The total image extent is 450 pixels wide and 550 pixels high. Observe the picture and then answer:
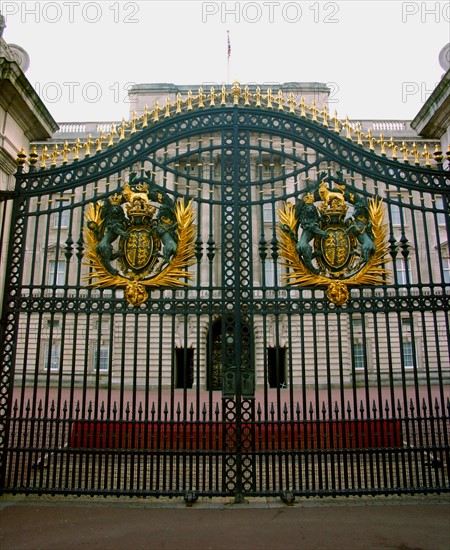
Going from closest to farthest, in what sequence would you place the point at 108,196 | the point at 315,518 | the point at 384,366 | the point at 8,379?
the point at 315,518, the point at 8,379, the point at 108,196, the point at 384,366

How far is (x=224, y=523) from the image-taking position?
531cm

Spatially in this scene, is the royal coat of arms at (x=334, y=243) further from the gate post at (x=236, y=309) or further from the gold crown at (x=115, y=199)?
the gold crown at (x=115, y=199)

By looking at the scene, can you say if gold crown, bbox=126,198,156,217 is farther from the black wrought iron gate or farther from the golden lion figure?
the golden lion figure

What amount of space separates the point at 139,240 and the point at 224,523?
3895 mm

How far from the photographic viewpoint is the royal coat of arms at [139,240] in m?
6.64

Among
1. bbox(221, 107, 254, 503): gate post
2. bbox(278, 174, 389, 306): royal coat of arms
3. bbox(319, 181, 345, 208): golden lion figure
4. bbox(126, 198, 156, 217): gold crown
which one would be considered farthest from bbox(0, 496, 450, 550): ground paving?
bbox(319, 181, 345, 208): golden lion figure

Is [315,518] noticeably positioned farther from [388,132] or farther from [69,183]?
[388,132]

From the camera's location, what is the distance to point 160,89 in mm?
22344

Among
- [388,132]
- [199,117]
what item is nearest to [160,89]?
[388,132]

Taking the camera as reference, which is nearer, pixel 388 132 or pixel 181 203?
pixel 181 203

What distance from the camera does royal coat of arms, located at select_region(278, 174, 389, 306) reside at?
6.59 metres

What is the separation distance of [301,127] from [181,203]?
223 cm

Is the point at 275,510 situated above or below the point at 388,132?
below

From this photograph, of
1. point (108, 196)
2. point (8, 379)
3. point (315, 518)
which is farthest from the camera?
point (108, 196)
